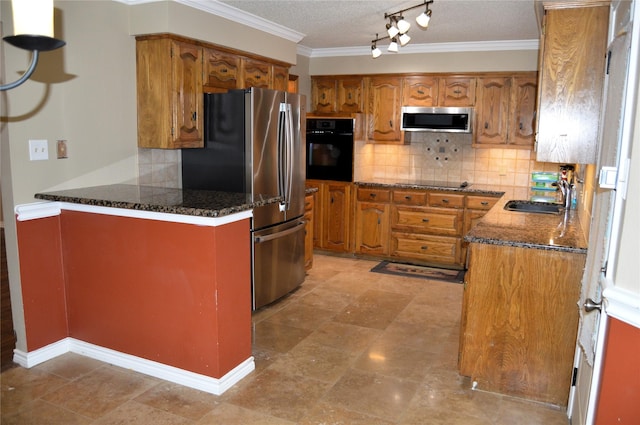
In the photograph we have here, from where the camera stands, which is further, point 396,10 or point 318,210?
point 318,210

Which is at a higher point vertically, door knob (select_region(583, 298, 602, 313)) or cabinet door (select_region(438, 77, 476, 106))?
cabinet door (select_region(438, 77, 476, 106))

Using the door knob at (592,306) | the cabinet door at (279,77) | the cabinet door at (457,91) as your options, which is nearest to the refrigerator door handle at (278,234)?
the cabinet door at (279,77)

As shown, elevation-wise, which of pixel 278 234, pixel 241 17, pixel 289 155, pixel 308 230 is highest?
pixel 241 17

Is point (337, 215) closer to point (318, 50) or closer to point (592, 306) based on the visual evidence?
point (318, 50)

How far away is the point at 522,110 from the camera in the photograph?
16.8ft

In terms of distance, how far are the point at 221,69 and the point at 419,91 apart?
8.05ft

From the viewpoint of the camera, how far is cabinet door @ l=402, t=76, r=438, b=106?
546 centimetres

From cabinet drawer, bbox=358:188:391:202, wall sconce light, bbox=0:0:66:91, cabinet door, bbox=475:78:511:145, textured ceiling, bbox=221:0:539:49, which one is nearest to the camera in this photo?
wall sconce light, bbox=0:0:66:91

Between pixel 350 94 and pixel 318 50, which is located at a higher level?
pixel 318 50

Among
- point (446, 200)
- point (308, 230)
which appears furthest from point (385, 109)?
point (308, 230)

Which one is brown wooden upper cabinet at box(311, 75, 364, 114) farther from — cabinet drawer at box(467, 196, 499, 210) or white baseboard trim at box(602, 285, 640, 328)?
white baseboard trim at box(602, 285, 640, 328)

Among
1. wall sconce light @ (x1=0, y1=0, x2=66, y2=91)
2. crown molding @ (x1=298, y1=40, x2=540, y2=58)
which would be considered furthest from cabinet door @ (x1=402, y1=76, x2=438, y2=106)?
wall sconce light @ (x1=0, y1=0, x2=66, y2=91)

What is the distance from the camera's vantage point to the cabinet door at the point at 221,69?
384 centimetres

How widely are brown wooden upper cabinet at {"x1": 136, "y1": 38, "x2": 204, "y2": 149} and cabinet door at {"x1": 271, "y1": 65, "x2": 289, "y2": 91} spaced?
3.36 ft
